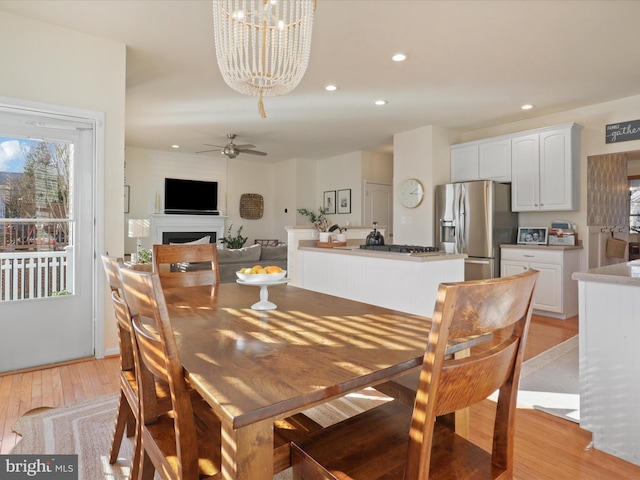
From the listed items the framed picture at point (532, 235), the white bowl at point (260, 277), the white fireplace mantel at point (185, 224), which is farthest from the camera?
the white fireplace mantel at point (185, 224)

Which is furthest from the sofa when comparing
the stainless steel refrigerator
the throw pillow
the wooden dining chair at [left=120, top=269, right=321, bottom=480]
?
the wooden dining chair at [left=120, top=269, right=321, bottom=480]

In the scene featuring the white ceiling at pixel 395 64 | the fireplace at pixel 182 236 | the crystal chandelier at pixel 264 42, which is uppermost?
the white ceiling at pixel 395 64

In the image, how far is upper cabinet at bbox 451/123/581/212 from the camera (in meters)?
4.55

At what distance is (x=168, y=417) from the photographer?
1.20m

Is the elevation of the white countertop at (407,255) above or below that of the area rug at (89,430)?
above

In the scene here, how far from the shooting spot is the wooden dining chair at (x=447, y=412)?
0.74m

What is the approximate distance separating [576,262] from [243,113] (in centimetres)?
473

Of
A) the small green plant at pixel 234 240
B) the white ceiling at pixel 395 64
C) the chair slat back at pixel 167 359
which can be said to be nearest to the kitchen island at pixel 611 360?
the chair slat back at pixel 167 359

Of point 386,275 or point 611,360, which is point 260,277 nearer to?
point 611,360

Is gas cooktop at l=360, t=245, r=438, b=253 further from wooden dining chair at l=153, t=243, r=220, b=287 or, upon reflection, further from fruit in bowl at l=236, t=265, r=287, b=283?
fruit in bowl at l=236, t=265, r=287, b=283

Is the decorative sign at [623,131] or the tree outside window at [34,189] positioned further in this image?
the decorative sign at [623,131]

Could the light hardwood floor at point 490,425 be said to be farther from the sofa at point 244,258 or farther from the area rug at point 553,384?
the sofa at point 244,258

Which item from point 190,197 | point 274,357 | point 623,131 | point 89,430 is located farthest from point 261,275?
point 190,197

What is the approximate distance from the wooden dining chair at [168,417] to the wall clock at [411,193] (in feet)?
16.0
